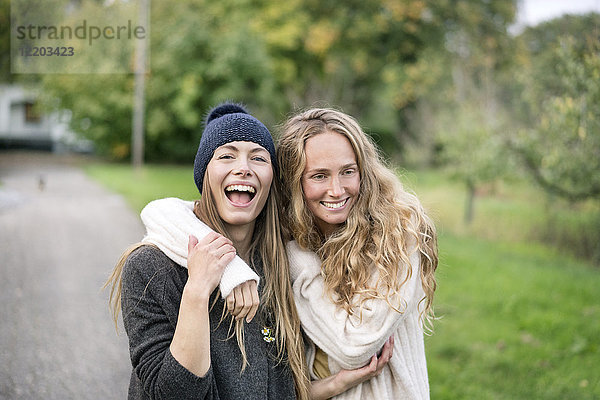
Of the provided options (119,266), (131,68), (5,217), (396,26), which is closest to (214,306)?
(119,266)

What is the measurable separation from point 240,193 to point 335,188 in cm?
44

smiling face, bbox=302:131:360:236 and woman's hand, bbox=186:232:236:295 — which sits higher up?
smiling face, bbox=302:131:360:236

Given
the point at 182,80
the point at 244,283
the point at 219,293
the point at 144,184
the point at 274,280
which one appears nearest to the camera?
the point at 244,283

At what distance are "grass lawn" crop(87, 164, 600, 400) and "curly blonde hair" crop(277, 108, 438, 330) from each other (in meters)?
0.39

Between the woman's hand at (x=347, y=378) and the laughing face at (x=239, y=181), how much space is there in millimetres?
747

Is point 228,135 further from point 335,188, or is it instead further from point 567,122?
point 567,122

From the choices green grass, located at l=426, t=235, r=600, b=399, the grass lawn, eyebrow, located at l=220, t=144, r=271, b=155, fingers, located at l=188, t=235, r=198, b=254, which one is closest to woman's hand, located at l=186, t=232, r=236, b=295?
fingers, located at l=188, t=235, r=198, b=254

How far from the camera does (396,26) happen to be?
2084 cm

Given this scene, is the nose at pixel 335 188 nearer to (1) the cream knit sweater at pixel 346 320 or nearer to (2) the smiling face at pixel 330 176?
(2) the smiling face at pixel 330 176

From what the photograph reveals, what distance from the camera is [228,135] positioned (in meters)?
2.34

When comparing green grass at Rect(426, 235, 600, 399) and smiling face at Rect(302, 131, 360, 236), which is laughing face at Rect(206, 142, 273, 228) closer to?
smiling face at Rect(302, 131, 360, 236)

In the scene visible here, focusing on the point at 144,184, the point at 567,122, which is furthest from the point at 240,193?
the point at 144,184

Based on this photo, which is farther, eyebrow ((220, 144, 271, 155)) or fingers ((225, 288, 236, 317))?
eyebrow ((220, 144, 271, 155))

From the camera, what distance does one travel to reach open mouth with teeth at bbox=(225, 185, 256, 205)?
7.49 ft
